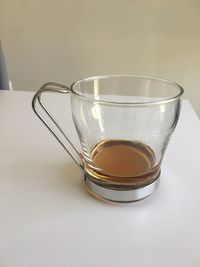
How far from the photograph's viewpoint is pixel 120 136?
1.66 feet

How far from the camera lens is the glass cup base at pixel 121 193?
16.4 inches

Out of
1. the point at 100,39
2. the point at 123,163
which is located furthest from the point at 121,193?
the point at 100,39

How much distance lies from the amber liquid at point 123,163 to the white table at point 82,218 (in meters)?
0.03

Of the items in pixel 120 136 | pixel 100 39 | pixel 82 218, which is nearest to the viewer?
pixel 82 218

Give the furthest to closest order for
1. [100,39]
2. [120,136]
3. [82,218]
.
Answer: [100,39]
[120,136]
[82,218]

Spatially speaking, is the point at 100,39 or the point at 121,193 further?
the point at 100,39

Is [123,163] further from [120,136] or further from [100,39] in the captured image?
[100,39]

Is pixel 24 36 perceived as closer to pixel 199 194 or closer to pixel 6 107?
pixel 6 107

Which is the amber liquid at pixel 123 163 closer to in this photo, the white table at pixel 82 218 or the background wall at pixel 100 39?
the white table at pixel 82 218

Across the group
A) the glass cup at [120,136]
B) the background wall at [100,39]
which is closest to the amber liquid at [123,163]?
the glass cup at [120,136]

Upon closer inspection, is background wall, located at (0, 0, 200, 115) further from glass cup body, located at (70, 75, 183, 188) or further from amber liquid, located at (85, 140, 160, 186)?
amber liquid, located at (85, 140, 160, 186)

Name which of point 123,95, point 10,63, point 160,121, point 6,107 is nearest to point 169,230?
point 160,121

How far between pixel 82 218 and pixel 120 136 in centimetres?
15

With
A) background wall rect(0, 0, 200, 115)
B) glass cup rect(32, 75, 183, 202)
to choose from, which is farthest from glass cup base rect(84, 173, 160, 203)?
background wall rect(0, 0, 200, 115)
